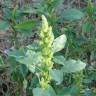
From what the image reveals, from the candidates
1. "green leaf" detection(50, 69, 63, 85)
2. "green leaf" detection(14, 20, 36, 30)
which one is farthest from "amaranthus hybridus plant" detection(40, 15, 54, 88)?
"green leaf" detection(14, 20, 36, 30)

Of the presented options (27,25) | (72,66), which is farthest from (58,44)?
(27,25)

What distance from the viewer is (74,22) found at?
2.78m

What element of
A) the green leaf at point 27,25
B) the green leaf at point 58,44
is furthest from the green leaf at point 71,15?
the green leaf at point 58,44

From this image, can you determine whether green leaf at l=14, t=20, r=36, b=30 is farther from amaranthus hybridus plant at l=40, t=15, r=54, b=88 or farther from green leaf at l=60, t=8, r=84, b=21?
amaranthus hybridus plant at l=40, t=15, r=54, b=88

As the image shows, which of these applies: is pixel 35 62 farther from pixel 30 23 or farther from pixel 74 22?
pixel 74 22

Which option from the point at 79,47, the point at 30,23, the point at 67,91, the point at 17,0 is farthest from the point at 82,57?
the point at 17,0

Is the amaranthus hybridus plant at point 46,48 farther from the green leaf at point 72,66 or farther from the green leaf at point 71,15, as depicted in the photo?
the green leaf at point 71,15

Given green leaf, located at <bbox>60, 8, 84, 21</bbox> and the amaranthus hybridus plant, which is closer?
the amaranthus hybridus plant

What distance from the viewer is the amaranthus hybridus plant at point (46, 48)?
132 centimetres

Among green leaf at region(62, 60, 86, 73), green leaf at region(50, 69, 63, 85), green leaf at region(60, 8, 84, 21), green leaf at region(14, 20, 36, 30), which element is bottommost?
green leaf at region(50, 69, 63, 85)

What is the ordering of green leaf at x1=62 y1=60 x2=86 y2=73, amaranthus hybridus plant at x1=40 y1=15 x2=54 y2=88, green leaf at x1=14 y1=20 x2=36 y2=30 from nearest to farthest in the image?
1. amaranthus hybridus plant at x1=40 y1=15 x2=54 y2=88
2. green leaf at x1=62 y1=60 x2=86 y2=73
3. green leaf at x1=14 y1=20 x2=36 y2=30

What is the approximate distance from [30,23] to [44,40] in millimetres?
741

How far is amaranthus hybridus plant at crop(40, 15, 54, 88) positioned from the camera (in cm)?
132

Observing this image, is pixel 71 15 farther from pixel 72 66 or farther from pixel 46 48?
pixel 46 48
